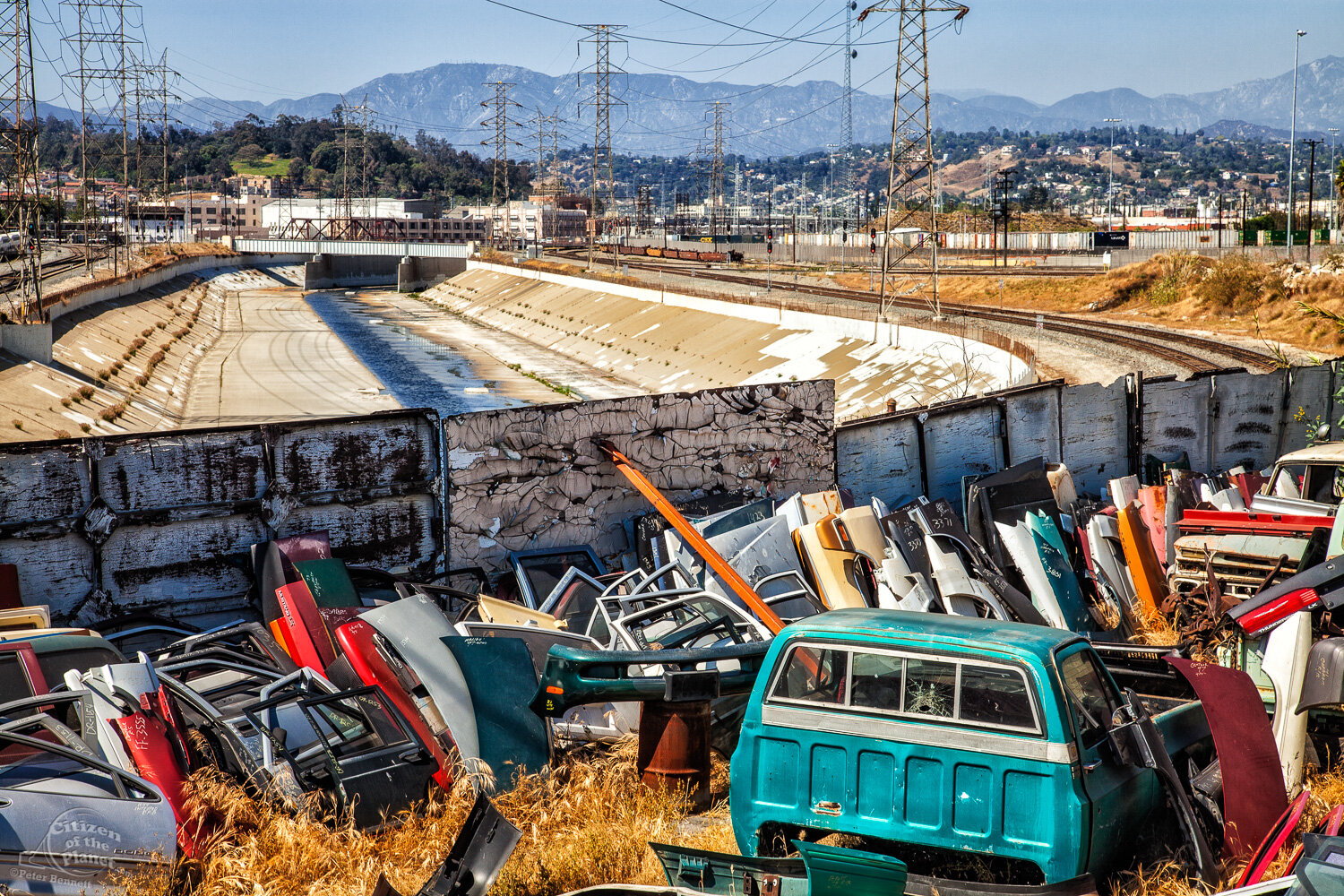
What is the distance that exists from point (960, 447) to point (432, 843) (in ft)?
27.6

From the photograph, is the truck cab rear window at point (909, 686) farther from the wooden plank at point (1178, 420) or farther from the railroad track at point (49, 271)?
the railroad track at point (49, 271)

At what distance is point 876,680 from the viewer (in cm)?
490

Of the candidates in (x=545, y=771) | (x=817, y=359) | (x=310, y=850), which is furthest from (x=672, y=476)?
(x=817, y=359)

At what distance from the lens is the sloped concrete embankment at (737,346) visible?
25.1 meters

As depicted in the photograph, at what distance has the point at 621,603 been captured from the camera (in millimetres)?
8219

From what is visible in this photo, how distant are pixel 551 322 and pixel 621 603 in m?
50.5

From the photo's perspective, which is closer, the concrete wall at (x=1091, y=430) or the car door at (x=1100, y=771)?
the car door at (x=1100, y=771)

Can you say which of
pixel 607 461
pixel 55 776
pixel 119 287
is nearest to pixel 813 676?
pixel 55 776

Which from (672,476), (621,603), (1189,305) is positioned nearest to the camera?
(621,603)

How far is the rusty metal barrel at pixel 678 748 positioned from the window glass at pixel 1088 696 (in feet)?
7.20

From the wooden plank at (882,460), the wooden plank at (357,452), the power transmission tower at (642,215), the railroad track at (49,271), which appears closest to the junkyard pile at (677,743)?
the wooden plank at (357,452)

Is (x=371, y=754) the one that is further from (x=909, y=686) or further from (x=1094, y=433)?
(x=1094, y=433)

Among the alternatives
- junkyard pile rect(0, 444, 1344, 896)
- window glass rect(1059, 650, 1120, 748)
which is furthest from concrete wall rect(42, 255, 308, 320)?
window glass rect(1059, 650, 1120, 748)

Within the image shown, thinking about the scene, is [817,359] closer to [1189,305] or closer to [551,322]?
[1189,305]
